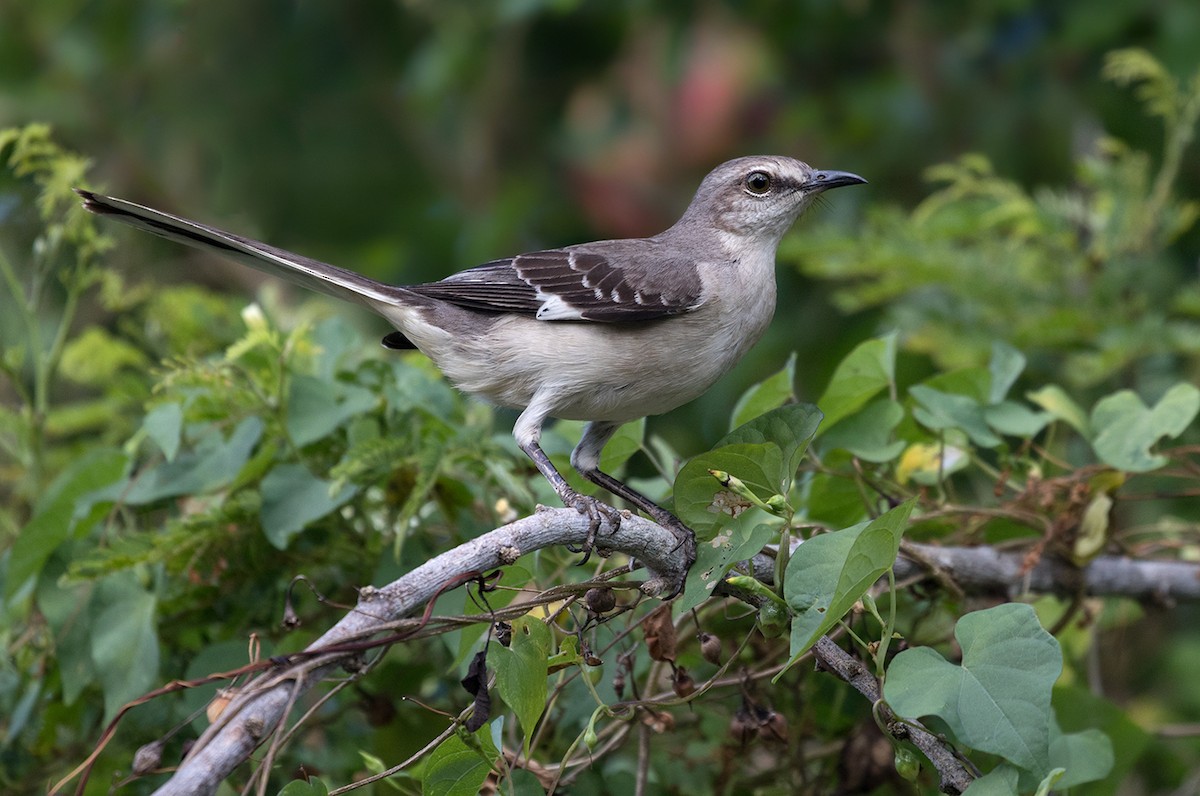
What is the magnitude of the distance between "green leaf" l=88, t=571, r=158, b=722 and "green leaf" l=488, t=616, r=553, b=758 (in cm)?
108

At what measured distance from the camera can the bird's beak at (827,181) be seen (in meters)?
3.87

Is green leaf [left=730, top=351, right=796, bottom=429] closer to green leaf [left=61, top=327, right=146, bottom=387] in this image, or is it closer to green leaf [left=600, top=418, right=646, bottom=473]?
green leaf [left=600, top=418, right=646, bottom=473]

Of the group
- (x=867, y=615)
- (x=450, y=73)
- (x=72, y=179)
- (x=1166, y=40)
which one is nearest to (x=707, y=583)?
(x=867, y=615)

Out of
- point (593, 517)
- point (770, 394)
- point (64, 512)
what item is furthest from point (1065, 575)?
point (64, 512)

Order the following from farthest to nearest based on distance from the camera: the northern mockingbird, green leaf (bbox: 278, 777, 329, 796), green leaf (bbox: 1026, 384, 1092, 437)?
the northern mockingbird < green leaf (bbox: 1026, 384, 1092, 437) < green leaf (bbox: 278, 777, 329, 796)

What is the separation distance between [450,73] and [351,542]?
3.57m

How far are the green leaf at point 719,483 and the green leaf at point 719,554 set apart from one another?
3 centimetres

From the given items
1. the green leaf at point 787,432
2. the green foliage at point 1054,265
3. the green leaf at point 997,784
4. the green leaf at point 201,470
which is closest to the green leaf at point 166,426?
the green leaf at point 201,470

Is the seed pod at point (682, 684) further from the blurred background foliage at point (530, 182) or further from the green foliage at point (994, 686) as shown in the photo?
the blurred background foliage at point (530, 182)

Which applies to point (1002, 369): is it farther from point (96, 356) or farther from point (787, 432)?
point (96, 356)

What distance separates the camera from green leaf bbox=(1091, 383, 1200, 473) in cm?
285

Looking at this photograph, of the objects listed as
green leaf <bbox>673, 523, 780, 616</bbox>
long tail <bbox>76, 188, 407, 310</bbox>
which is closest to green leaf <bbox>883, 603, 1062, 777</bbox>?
green leaf <bbox>673, 523, 780, 616</bbox>

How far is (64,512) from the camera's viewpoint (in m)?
2.99

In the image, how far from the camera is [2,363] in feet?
10.8
